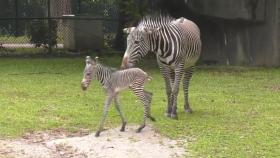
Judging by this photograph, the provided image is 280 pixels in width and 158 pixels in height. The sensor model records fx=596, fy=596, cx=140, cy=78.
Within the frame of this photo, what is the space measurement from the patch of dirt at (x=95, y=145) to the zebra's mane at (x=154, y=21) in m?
1.76

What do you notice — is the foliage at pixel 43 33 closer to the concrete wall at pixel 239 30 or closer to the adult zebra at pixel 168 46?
the concrete wall at pixel 239 30

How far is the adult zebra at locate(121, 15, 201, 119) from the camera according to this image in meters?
8.70

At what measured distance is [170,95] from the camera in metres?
9.51

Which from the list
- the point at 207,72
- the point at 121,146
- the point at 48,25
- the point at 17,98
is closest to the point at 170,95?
the point at 121,146

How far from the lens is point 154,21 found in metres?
9.30

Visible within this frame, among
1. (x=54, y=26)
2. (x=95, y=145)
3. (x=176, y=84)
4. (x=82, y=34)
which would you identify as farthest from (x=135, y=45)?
(x=82, y=34)

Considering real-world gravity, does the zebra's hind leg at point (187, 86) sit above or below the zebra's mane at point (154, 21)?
below

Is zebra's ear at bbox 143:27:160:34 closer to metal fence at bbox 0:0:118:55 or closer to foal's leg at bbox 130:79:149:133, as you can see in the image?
foal's leg at bbox 130:79:149:133

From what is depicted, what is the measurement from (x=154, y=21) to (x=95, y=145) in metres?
2.65

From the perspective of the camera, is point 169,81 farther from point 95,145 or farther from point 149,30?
point 95,145

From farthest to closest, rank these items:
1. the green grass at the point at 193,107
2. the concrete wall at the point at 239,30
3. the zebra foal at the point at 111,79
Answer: the concrete wall at the point at 239,30 < the green grass at the point at 193,107 < the zebra foal at the point at 111,79

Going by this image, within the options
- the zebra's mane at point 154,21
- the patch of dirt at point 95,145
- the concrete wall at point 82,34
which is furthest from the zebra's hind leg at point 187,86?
the concrete wall at point 82,34

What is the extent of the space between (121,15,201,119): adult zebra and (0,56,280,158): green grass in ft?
2.14

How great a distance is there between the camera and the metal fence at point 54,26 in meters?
20.7
